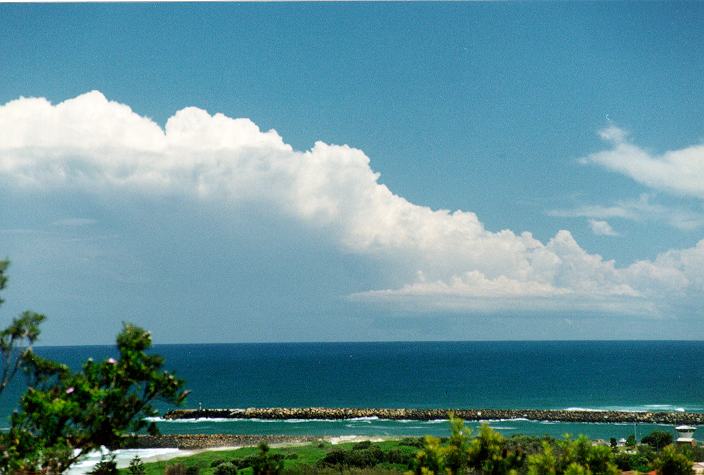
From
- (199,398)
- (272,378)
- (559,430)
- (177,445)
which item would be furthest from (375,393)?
(177,445)

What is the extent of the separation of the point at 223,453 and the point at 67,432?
26.5 metres

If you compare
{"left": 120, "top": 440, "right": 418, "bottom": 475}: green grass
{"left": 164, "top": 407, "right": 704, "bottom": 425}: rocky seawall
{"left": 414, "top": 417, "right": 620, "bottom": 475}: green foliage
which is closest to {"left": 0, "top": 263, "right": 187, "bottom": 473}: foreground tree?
{"left": 414, "top": 417, "right": 620, "bottom": 475}: green foliage

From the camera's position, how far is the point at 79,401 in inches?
453

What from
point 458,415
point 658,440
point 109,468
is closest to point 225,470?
point 109,468

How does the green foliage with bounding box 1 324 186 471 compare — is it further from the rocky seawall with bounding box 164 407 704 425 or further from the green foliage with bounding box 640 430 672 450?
the rocky seawall with bounding box 164 407 704 425

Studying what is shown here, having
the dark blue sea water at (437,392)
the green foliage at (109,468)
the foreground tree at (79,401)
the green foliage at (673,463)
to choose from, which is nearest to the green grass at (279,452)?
the dark blue sea water at (437,392)

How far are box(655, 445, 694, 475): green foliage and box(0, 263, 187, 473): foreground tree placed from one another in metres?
10.8

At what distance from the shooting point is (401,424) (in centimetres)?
5400

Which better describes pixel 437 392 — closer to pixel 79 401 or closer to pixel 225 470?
pixel 225 470

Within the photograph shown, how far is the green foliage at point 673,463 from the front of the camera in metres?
15.8

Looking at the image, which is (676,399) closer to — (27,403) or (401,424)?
(401,424)

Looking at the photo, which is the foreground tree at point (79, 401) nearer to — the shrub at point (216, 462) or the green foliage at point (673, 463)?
the green foliage at point (673, 463)

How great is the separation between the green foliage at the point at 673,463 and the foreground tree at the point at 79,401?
1079 centimetres

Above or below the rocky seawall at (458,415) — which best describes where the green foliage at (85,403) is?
above
